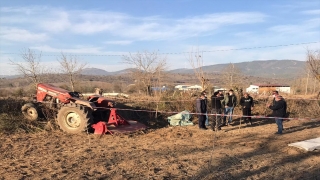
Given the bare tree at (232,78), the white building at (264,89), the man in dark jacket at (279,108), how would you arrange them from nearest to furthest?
the man in dark jacket at (279,108) < the bare tree at (232,78) < the white building at (264,89)

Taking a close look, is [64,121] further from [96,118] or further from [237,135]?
[237,135]

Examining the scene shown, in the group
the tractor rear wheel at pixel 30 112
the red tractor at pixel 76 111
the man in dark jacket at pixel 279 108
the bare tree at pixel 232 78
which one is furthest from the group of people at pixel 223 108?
the tractor rear wheel at pixel 30 112

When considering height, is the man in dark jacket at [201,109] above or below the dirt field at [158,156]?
above

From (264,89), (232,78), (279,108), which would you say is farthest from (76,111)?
(264,89)

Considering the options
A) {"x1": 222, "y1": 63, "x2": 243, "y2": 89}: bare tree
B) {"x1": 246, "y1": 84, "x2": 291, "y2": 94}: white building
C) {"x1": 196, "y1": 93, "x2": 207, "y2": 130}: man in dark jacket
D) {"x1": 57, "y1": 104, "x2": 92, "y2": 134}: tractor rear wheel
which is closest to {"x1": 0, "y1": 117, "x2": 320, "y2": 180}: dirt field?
{"x1": 57, "y1": 104, "x2": 92, "y2": 134}: tractor rear wheel

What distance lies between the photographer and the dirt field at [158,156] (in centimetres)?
612

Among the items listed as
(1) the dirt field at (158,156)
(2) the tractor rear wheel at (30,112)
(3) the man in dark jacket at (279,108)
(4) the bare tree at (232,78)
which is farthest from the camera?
(4) the bare tree at (232,78)

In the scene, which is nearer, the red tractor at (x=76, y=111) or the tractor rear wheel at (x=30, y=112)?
the red tractor at (x=76, y=111)

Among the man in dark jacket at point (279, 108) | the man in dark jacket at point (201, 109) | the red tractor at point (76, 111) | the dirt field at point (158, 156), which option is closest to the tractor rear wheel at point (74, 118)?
the red tractor at point (76, 111)

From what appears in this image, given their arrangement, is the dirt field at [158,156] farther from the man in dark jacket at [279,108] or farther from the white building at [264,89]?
the white building at [264,89]

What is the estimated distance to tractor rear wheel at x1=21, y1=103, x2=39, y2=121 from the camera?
36.4ft

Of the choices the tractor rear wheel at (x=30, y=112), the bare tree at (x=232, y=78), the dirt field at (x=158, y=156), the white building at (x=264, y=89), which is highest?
the bare tree at (x=232, y=78)

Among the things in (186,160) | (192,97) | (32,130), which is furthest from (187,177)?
(192,97)

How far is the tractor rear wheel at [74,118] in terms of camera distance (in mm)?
10102
